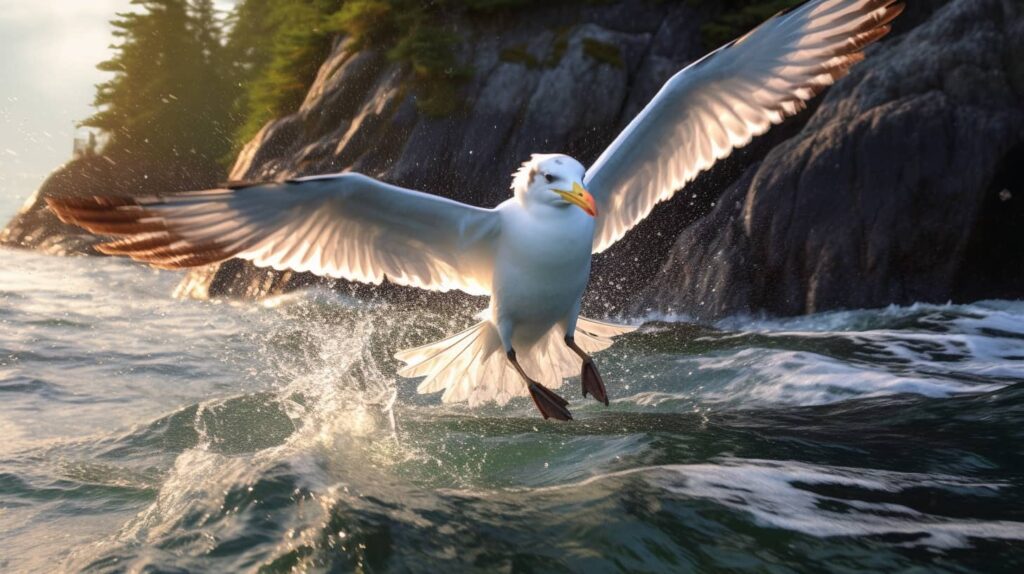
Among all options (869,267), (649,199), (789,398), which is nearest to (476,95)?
(869,267)

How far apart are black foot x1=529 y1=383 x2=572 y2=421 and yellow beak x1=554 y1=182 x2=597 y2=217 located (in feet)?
3.81

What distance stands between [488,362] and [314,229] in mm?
1471

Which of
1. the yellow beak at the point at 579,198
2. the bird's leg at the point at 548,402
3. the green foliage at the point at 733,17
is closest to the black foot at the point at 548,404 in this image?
the bird's leg at the point at 548,402

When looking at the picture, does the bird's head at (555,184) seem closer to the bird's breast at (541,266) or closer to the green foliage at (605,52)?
the bird's breast at (541,266)

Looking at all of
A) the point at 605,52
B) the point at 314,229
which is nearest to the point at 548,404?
the point at 314,229

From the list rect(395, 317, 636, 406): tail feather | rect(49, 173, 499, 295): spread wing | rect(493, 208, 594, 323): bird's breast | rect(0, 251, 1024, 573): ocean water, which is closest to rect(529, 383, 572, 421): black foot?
rect(0, 251, 1024, 573): ocean water

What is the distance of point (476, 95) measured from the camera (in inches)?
594

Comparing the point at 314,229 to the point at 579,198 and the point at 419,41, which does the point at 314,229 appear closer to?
the point at 579,198

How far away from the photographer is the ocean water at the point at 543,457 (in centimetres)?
365

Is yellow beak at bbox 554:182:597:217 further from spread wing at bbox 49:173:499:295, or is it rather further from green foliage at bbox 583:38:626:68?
green foliage at bbox 583:38:626:68

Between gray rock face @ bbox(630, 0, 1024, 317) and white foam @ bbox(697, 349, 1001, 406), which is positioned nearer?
white foam @ bbox(697, 349, 1001, 406)

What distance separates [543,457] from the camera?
17.2 ft

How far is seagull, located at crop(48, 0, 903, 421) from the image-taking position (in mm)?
5367

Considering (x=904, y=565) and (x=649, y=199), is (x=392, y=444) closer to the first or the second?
(x=649, y=199)
